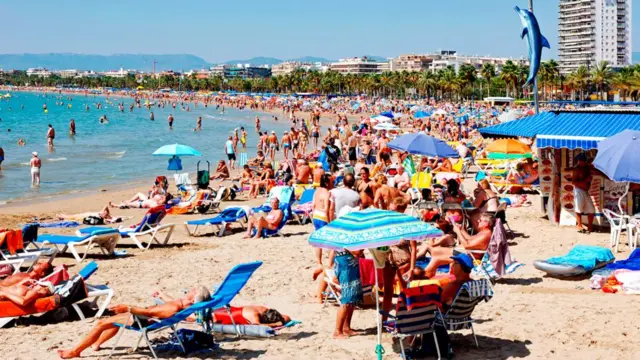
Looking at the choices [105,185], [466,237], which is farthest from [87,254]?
[105,185]

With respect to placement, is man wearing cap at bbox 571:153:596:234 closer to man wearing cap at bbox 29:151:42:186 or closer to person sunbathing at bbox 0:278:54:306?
person sunbathing at bbox 0:278:54:306

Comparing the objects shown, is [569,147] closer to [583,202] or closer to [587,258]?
[583,202]

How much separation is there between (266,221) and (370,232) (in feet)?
21.2

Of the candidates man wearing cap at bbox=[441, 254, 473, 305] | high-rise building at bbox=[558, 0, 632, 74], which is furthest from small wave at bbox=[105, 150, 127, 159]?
high-rise building at bbox=[558, 0, 632, 74]

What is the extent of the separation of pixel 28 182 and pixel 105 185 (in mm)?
2484

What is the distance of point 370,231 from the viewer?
16.8 feet

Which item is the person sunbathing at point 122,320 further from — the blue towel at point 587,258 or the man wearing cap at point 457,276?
the blue towel at point 587,258

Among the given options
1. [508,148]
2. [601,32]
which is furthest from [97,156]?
[601,32]

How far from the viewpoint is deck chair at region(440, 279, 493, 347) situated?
563 cm

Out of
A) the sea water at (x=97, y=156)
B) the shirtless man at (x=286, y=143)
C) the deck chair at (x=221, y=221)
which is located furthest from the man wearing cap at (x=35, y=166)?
the deck chair at (x=221, y=221)

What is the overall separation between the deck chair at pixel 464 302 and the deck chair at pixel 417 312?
0.11 meters

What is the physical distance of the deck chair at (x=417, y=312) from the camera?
5496 millimetres

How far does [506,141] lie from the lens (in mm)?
16531

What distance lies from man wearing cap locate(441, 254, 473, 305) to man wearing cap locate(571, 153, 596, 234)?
551 cm
